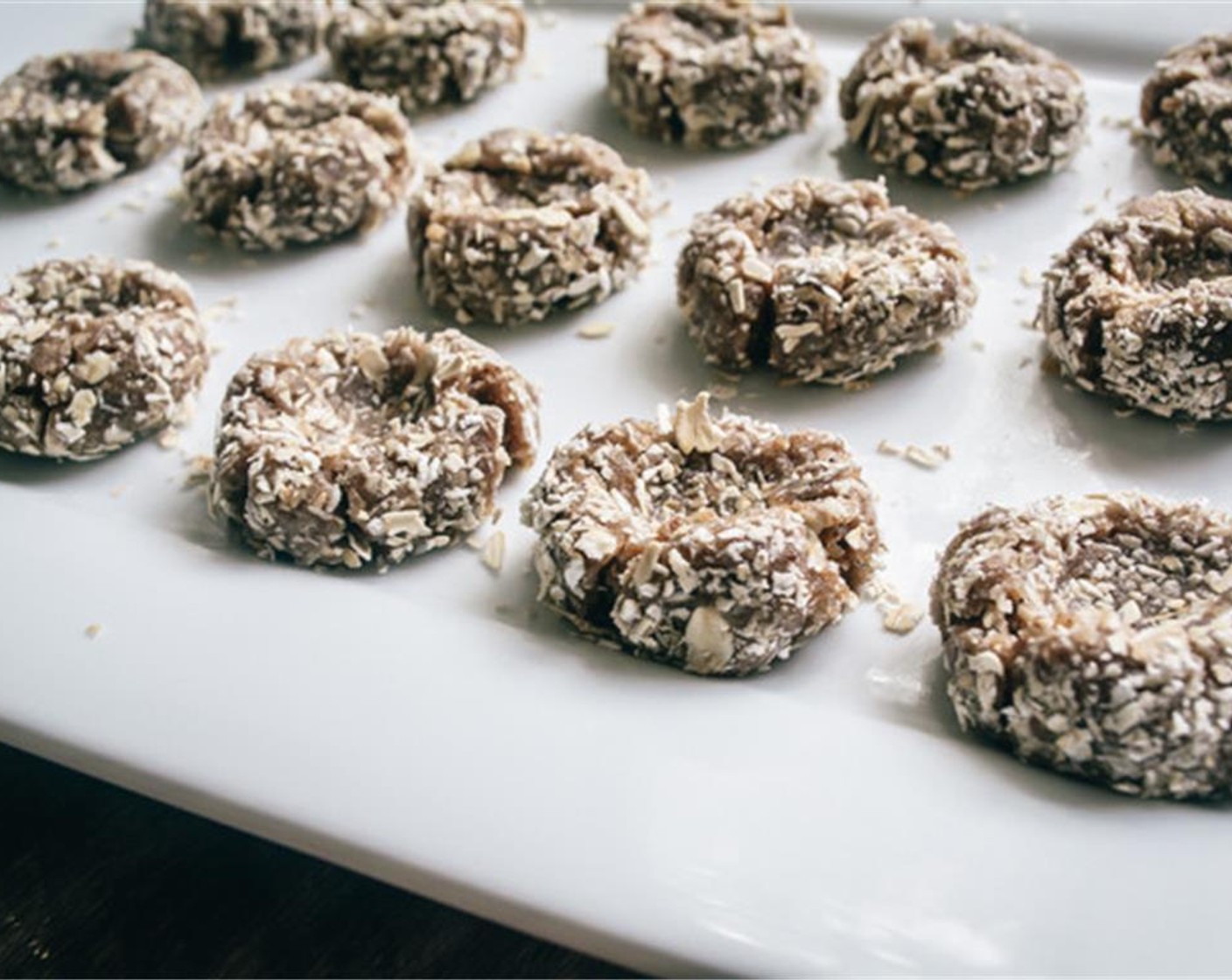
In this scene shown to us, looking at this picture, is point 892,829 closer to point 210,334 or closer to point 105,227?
point 210,334

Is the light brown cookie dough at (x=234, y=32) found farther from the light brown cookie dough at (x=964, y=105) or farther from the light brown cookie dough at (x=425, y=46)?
the light brown cookie dough at (x=964, y=105)

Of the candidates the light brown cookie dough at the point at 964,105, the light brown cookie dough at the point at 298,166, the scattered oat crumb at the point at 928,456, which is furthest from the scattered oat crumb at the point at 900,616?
the light brown cookie dough at the point at 298,166

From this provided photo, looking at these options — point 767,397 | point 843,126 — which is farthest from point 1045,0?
point 767,397

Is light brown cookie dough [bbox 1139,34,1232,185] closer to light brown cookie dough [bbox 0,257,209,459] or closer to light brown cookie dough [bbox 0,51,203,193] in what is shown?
light brown cookie dough [bbox 0,257,209,459]

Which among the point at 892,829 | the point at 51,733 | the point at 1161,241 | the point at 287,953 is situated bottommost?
the point at 287,953

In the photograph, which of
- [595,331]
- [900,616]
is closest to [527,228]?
[595,331]
